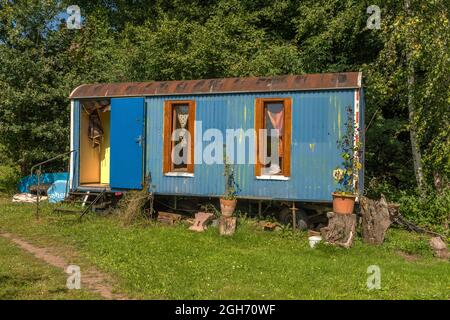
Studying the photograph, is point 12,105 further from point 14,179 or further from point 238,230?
point 238,230

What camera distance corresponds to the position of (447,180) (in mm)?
10727

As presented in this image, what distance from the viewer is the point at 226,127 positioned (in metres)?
9.86

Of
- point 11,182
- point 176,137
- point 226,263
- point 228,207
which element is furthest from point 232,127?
point 11,182

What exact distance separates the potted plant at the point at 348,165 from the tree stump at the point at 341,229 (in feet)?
0.70

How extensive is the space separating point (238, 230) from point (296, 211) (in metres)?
1.24

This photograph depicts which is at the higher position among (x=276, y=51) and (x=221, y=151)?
(x=276, y=51)

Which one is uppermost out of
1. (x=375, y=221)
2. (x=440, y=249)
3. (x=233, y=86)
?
(x=233, y=86)

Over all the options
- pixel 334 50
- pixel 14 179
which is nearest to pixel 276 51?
pixel 334 50

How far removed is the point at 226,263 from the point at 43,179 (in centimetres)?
854

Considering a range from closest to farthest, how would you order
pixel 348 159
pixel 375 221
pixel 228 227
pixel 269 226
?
pixel 375 221 → pixel 348 159 → pixel 228 227 → pixel 269 226

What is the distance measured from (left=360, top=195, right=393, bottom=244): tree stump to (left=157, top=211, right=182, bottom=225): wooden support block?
3885mm

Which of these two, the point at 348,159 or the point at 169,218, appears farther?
the point at 169,218

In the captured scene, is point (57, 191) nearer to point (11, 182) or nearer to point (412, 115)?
point (11, 182)

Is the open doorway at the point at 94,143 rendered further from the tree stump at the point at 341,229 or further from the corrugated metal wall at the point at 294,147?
the tree stump at the point at 341,229
